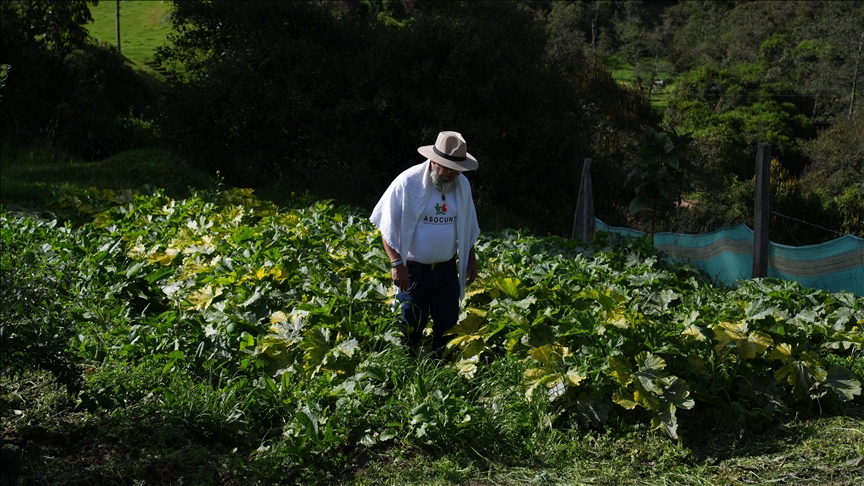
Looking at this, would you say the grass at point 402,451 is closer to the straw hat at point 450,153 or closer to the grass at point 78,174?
the straw hat at point 450,153

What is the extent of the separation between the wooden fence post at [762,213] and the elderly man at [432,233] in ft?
12.2

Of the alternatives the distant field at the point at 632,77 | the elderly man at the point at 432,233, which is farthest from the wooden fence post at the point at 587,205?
the distant field at the point at 632,77

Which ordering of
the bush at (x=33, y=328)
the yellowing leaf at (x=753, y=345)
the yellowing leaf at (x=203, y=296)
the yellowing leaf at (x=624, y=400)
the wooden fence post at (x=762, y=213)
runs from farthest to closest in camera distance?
1. the wooden fence post at (x=762, y=213)
2. the yellowing leaf at (x=203, y=296)
3. the yellowing leaf at (x=753, y=345)
4. the yellowing leaf at (x=624, y=400)
5. the bush at (x=33, y=328)

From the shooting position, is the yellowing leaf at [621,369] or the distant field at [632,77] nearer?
the yellowing leaf at [621,369]

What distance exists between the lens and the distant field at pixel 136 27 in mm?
35237

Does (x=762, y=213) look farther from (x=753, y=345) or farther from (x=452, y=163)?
(x=452, y=163)

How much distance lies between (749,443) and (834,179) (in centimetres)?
2697

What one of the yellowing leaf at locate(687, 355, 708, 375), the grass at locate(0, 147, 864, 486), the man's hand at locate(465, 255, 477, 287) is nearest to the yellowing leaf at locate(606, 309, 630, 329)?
the yellowing leaf at locate(687, 355, 708, 375)

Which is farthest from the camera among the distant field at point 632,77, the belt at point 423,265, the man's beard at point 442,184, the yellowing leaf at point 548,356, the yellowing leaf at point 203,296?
Answer: the distant field at point 632,77

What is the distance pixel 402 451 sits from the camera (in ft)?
15.6

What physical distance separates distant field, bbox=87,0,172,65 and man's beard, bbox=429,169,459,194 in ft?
95.2

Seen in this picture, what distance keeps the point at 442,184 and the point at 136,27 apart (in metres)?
40.3

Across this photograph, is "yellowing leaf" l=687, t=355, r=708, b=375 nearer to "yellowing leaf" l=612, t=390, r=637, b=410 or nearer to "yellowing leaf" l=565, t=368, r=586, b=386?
"yellowing leaf" l=612, t=390, r=637, b=410

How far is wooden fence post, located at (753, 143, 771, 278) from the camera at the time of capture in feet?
27.6
